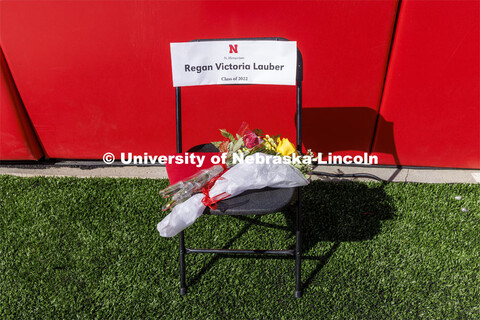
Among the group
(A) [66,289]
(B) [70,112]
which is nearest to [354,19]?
(B) [70,112]

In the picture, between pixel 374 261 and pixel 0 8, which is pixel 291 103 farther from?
pixel 0 8

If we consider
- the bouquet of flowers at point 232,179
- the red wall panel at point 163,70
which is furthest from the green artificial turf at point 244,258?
the bouquet of flowers at point 232,179

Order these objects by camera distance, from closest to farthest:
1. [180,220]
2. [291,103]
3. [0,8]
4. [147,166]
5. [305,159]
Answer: [180,220] < [305,159] < [0,8] < [291,103] < [147,166]

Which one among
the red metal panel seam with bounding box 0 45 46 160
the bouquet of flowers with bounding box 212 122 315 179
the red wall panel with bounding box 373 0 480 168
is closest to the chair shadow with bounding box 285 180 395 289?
the red wall panel with bounding box 373 0 480 168

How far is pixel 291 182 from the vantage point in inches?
81.7

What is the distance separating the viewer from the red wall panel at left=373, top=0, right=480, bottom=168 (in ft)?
8.32

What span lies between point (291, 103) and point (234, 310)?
149cm

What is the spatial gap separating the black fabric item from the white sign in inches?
23.3

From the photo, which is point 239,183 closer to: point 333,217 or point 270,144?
point 270,144

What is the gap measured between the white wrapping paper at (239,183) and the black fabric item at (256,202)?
1.3 inches

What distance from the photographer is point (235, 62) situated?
2.16 m

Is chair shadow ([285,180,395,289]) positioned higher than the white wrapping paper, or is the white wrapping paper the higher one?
the white wrapping paper

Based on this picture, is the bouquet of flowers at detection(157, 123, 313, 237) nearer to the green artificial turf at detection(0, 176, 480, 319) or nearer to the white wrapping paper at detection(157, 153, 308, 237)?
the white wrapping paper at detection(157, 153, 308, 237)

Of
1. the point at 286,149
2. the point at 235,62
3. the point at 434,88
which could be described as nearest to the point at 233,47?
the point at 235,62
